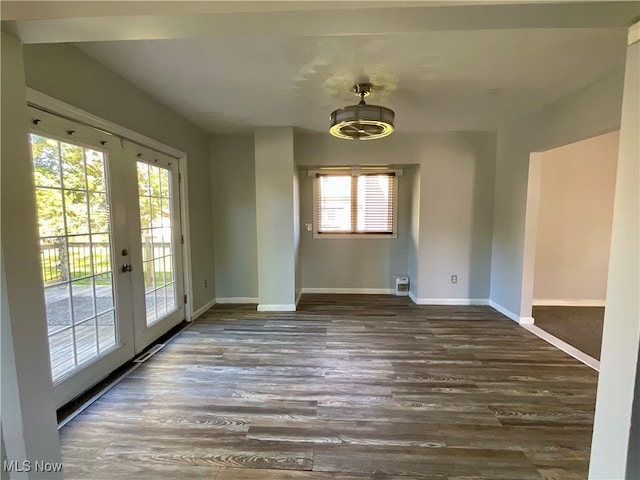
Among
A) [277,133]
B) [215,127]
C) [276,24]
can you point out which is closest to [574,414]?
[276,24]

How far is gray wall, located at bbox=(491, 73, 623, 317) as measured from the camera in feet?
8.34

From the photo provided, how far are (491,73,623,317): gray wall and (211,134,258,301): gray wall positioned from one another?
349cm

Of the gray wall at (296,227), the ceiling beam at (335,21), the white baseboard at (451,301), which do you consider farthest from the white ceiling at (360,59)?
the white baseboard at (451,301)

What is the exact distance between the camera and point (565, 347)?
118 inches

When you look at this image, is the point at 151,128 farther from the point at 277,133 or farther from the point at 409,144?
the point at 409,144

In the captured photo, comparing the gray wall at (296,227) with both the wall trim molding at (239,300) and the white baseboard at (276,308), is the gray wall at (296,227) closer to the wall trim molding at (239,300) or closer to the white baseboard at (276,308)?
the white baseboard at (276,308)

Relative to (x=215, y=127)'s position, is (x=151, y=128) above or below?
below

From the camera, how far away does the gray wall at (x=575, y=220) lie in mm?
4098

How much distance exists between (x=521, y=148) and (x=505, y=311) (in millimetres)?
2114

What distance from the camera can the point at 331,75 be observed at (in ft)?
7.93

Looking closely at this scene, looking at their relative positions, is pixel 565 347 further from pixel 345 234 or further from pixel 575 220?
pixel 345 234

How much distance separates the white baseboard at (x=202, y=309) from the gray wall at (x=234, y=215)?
168 mm

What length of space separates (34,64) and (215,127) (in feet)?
7.51

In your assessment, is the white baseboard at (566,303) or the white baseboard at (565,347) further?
the white baseboard at (566,303)
